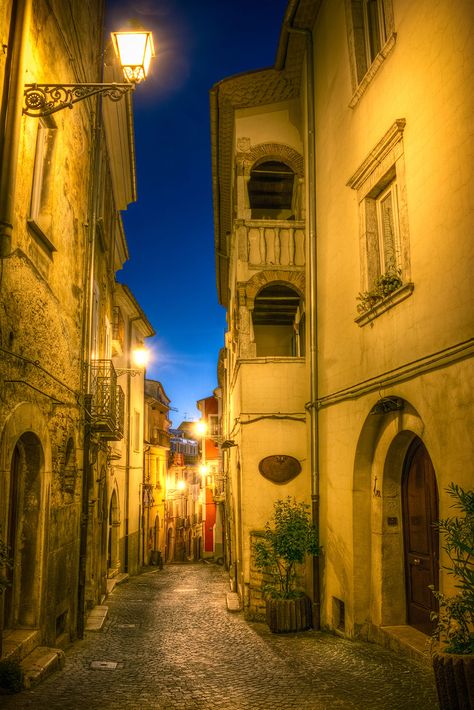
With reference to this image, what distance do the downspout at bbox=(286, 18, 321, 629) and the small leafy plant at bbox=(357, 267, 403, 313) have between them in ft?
8.59

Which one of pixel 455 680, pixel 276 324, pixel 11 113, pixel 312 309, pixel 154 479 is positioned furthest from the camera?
pixel 154 479

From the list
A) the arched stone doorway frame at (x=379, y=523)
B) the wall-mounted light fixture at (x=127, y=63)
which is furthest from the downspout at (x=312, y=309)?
the wall-mounted light fixture at (x=127, y=63)

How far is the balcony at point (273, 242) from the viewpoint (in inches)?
523

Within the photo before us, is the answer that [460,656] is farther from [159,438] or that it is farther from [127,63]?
[159,438]

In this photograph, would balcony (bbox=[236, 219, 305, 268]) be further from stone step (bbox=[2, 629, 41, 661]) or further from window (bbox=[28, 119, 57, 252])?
stone step (bbox=[2, 629, 41, 661])

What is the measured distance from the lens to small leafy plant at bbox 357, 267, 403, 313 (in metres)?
8.00

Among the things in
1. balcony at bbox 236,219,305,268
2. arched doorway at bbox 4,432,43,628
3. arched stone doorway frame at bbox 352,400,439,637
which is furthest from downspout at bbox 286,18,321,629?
arched doorway at bbox 4,432,43,628

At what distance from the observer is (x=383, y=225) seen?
8.95m

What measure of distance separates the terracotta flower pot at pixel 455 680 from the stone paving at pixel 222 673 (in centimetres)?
132

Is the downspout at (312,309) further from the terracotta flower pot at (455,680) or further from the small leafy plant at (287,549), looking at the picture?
the terracotta flower pot at (455,680)

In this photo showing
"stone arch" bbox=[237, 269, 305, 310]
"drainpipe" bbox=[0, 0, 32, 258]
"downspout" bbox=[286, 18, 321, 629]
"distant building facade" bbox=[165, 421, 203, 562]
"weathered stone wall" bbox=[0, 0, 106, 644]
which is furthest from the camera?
"distant building facade" bbox=[165, 421, 203, 562]

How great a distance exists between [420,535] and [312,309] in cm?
493

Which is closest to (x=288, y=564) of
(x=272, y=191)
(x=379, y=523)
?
(x=379, y=523)

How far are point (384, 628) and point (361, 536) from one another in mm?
1282
